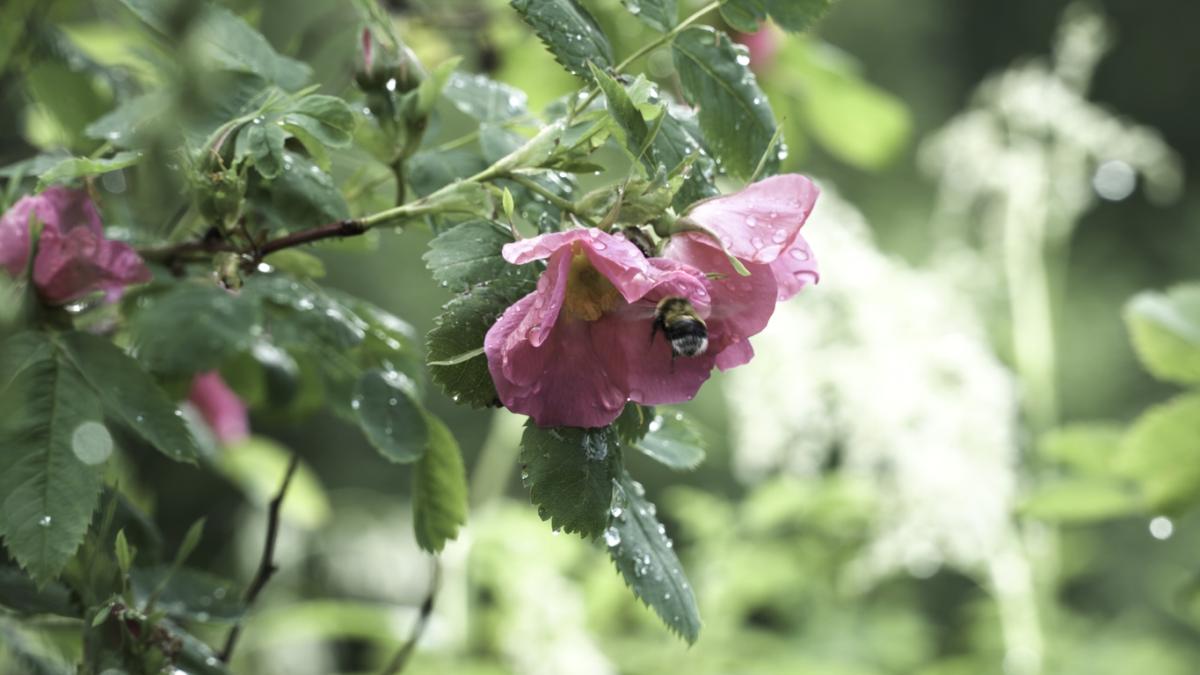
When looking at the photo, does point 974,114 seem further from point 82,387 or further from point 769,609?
point 82,387

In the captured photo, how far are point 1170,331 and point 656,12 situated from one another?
1.30ft

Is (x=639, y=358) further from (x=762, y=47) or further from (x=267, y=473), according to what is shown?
(x=267, y=473)

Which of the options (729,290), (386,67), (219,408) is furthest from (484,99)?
(219,408)

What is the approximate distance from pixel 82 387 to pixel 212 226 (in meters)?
0.07

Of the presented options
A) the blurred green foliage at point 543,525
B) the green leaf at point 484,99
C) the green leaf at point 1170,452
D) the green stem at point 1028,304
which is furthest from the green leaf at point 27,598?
the green stem at point 1028,304

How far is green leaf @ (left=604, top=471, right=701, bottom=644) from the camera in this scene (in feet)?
1.16

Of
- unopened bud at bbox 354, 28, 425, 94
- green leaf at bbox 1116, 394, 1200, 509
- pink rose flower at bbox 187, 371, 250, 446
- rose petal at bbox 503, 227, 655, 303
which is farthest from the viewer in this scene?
pink rose flower at bbox 187, 371, 250, 446

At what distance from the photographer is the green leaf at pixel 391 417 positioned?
1.40ft

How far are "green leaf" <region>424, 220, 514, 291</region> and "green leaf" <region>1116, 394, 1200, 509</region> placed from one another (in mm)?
436

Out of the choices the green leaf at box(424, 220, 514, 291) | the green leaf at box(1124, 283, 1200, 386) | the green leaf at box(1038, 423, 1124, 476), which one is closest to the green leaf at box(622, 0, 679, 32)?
the green leaf at box(424, 220, 514, 291)

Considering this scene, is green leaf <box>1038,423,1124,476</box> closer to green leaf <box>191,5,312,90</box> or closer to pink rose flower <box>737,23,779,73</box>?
pink rose flower <box>737,23,779,73</box>

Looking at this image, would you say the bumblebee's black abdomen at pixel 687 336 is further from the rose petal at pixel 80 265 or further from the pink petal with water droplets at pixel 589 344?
the rose petal at pixel 80 265

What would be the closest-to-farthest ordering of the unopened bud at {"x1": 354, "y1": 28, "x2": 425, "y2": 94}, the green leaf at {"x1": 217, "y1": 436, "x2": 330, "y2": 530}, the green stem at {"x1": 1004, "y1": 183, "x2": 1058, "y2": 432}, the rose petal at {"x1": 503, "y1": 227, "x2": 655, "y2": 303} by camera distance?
the rose petal at {"x1": 503, "y1": 227, "x2": 655, "y2": 303} < the unopened bud at {"x1": 354, "y1": 28, "x2": 425, "y2": 94} < the green leaf at {"x1": 217, "y1": 436, "x2": 330, "y2": 530} < the green stem at {"x1": 1004, "y1": 183, "x2": 1058, "y2": 432}

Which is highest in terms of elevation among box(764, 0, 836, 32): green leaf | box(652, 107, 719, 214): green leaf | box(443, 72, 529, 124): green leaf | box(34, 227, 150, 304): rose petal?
box(764, 0, 836, 32): green leaf
